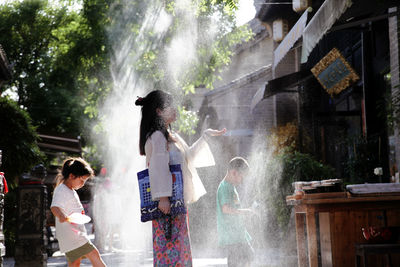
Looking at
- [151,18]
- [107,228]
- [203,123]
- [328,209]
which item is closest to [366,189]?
[328,209]

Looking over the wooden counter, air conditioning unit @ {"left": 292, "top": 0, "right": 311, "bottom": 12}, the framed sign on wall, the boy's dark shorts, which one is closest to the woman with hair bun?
the wooden counter

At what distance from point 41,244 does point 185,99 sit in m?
14.6

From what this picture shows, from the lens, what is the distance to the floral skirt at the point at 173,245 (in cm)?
493

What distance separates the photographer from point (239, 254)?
22.7 feet

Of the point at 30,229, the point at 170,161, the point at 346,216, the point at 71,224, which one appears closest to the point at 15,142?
the point at 30,229

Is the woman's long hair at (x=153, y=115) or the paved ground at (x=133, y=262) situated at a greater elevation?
the woman's long hair at (x=153, y=115)

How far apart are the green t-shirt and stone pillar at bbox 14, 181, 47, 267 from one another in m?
4.53

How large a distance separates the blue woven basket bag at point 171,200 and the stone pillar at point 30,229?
19.5 feet

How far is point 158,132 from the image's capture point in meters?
5.09

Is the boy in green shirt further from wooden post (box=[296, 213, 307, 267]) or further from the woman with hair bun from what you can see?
the woman with hair bun

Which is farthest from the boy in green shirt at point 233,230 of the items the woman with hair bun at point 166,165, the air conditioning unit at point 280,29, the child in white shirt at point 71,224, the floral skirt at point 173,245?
the air conditioning unit at point 280,29

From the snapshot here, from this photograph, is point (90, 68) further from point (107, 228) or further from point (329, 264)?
point (329, 264)

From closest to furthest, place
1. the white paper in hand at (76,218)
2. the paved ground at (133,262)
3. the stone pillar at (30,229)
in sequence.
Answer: the white paper in hand at (76,218) < the stone pillar at (30,229) < the paved ground at (133,262)

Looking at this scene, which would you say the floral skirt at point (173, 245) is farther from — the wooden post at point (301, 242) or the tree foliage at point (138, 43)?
the tree foliage at point (138, 43)
